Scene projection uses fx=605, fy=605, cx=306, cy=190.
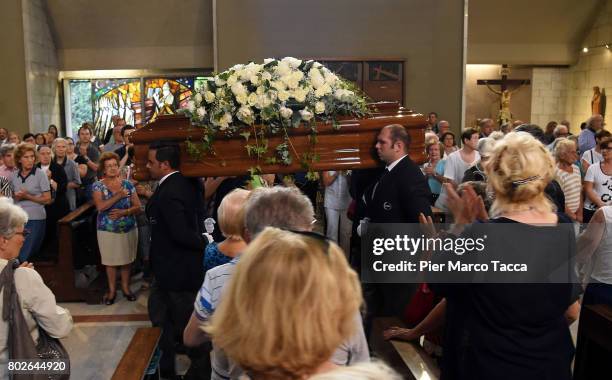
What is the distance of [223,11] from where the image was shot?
38.6 ft

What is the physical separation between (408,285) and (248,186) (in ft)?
3.97

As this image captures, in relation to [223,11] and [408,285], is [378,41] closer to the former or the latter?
[223,11]

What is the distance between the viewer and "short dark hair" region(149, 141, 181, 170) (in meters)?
3.45

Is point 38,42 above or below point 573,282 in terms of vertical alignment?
above

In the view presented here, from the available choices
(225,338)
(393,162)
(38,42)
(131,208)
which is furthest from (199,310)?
(38,42)

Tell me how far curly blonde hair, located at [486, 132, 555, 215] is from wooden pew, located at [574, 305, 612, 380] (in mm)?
1068

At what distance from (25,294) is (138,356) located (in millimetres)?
698

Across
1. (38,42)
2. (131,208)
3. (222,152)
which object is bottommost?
(131,208)

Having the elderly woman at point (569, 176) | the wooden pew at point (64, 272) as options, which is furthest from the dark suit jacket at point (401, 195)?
the wooden pew at point (64, 272)

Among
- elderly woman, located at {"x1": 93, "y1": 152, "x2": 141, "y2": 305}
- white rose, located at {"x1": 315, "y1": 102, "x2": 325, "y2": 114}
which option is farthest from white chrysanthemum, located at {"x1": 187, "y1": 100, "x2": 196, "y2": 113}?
elderly woman, located at {"x1": 93, "y1": 152, "x2": 141, "y2": 305}

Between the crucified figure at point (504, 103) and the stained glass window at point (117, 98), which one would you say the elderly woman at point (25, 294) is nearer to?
the stained glass window at point (117, 98)

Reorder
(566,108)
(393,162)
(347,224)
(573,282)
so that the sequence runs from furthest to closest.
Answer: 1. (566,108)
2. (347,224)
3. (393,162)
4. (573,282)

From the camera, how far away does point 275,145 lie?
3299 mm

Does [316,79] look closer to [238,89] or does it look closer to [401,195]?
[238,89]
